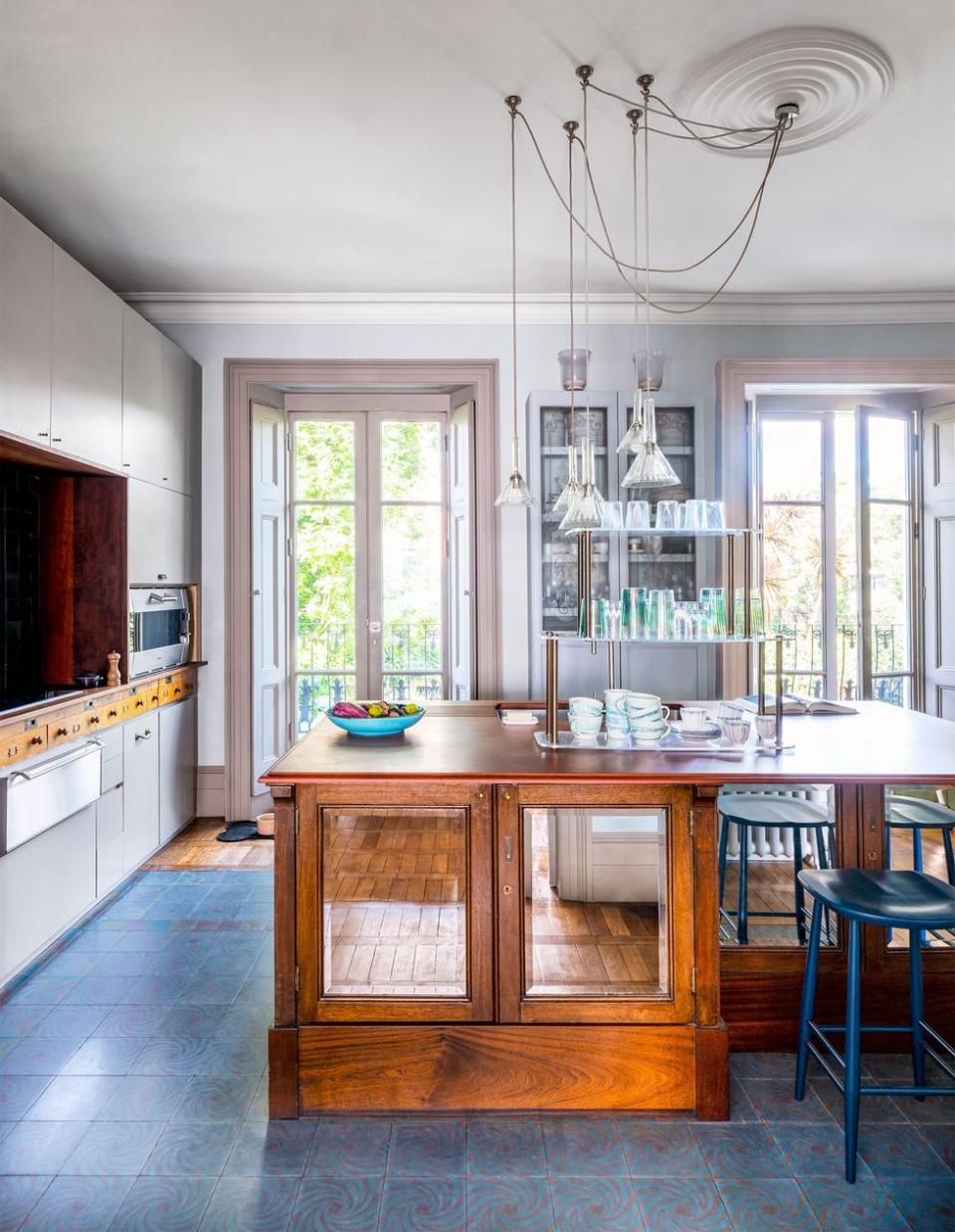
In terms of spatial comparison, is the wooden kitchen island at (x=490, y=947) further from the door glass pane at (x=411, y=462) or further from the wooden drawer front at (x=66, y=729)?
the door glass pane at (x=411, y=462)

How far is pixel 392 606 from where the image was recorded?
4.87m

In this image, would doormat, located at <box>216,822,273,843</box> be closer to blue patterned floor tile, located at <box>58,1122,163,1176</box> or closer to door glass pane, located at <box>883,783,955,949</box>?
blue patterned floor tile, located at <box>58,1122,163,1176</box>

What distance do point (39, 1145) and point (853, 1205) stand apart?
1.93m

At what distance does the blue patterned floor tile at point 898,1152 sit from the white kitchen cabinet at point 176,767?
3331 mm

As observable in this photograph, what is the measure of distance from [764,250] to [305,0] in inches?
103

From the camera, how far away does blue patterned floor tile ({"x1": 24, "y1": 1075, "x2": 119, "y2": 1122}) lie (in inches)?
80.3

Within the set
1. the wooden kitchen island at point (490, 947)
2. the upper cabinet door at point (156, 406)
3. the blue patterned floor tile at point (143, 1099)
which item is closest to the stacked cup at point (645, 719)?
the wooden kitchen island at point (490, 947)

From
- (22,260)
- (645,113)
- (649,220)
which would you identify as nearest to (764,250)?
(649,220)

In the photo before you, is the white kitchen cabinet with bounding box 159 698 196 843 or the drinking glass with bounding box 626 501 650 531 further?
the white kitchen cabinet with bounding box 159 698 196 843

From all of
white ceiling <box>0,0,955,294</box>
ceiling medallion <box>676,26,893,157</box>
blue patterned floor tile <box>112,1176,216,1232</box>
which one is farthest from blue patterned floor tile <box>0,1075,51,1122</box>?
ceiling medallion <box>676,26,893,157</box>

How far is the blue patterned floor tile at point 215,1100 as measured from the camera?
2039mm

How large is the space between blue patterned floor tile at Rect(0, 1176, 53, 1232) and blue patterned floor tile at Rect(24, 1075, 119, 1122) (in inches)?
8.5

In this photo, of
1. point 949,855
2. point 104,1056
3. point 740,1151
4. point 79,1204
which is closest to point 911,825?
point 949,855

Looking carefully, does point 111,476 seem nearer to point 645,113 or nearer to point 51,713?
point 51,713
